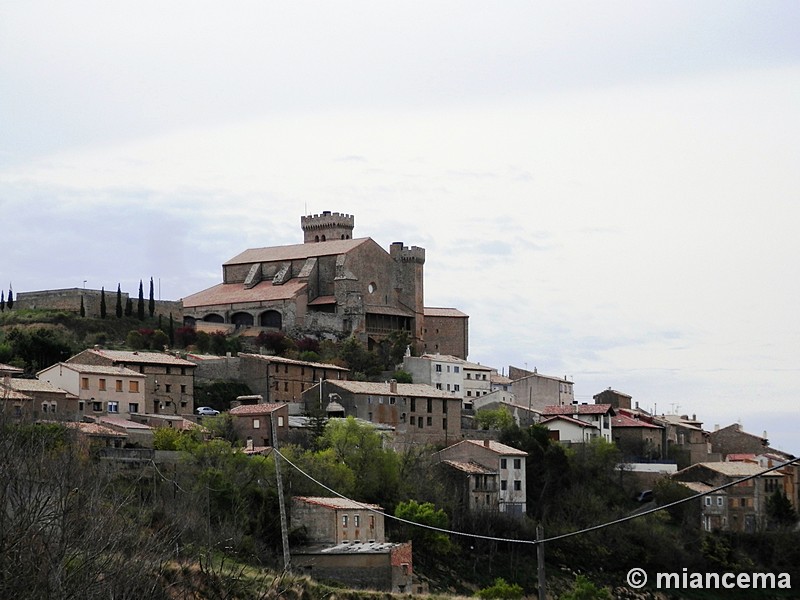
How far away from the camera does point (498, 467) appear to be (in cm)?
7638

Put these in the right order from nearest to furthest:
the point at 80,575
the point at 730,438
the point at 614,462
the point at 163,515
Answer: the point at 80,575
the point at 163,515
the point at 614,462
the point at 730,438

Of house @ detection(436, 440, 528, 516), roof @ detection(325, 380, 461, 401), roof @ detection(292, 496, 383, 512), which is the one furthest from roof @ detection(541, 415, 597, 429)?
Result: roof @ detection(292, 496, 383, 512)

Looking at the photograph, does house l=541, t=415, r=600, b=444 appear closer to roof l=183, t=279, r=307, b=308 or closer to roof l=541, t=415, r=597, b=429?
roof l=541, t=415, r=597, b=429

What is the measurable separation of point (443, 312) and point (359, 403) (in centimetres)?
2947

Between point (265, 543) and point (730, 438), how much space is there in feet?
174

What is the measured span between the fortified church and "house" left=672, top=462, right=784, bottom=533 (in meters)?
21.6

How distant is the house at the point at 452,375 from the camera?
312 ft

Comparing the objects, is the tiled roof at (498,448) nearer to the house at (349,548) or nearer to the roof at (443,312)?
the house at (349,548)

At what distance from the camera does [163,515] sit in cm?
5066

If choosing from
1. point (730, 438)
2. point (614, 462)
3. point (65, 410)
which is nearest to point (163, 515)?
point (65, 410)

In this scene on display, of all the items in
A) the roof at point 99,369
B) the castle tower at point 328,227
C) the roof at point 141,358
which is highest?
the castle tower at point 328,227

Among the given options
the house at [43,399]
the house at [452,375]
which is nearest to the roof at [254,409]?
the house at [43,399]

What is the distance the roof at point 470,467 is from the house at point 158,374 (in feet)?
40.3

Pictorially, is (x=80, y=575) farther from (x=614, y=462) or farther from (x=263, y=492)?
(x=614, y=462)
